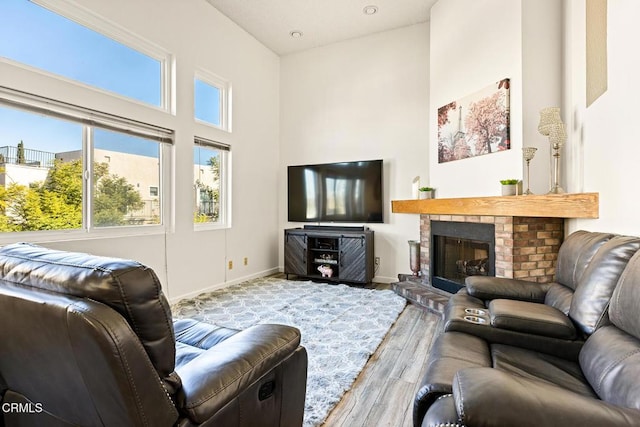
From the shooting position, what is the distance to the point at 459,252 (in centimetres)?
362

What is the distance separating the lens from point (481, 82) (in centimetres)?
331

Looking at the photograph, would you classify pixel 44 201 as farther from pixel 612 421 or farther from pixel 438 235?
pixel 438 235

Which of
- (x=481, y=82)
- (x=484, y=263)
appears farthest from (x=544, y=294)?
(x=481, y=82)

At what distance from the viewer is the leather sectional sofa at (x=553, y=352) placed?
799 millimetres

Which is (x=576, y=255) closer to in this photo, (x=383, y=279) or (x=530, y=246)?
(x=530, y=246)

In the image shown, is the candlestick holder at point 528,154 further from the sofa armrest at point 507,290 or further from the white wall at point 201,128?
the white wall at point 201,128

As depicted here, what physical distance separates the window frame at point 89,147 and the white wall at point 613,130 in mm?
3808

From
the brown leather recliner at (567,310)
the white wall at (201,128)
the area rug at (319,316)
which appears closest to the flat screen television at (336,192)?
the white wall at (201,128)

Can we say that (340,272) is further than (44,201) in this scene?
Yes

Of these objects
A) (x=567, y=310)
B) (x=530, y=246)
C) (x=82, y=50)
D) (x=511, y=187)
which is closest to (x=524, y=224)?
(x=530, y=246)

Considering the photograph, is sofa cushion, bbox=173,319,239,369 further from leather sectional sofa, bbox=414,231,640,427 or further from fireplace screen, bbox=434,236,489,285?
fireplace screen, bbox=434,236,489,285

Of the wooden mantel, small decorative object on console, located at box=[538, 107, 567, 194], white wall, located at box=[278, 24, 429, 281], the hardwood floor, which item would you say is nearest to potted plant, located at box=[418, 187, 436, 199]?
the wooden mantel

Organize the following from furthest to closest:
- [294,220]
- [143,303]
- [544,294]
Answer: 1. [294,220]
2. [544,294]
3. [143,303]

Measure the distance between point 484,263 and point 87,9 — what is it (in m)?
4.38
